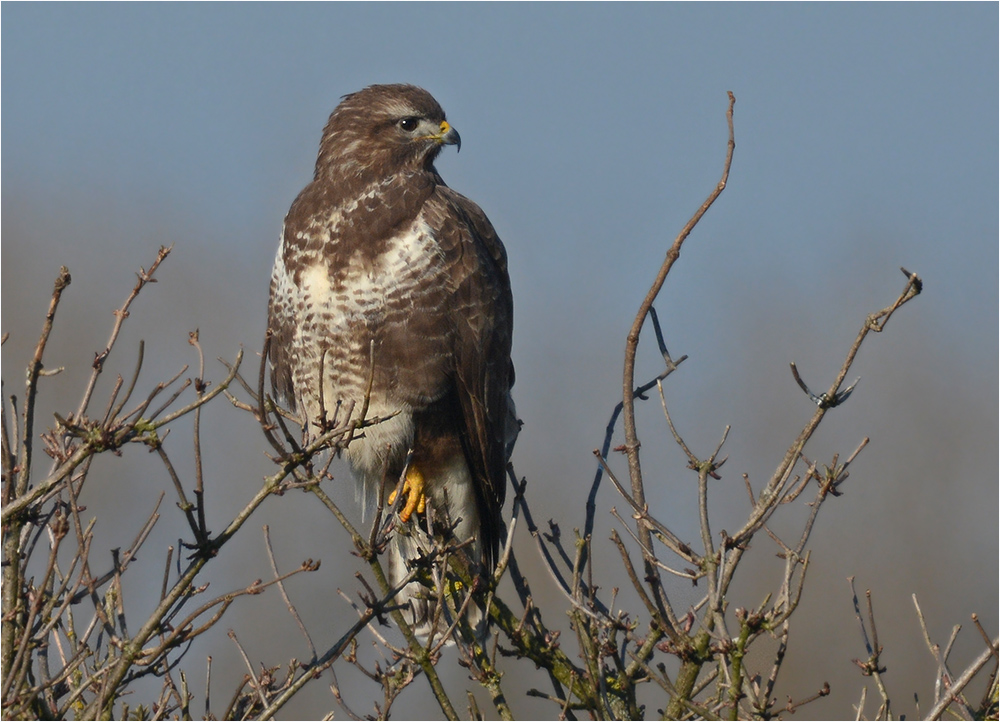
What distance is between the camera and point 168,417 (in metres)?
2.81

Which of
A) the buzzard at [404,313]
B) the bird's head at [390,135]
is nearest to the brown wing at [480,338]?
the buzzard at [404,313]

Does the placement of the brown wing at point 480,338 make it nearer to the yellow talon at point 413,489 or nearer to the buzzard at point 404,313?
the buzzard at point 404,313

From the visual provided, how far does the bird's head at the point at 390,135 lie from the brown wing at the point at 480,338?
19 cm

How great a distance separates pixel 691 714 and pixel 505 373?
2.00 m

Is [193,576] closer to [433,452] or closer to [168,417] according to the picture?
[168,417]

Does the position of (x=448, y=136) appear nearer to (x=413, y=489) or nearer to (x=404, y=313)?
(x=404, y=313)

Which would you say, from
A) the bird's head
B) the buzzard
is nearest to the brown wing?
the buzzard

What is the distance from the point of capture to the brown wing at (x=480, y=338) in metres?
4.68

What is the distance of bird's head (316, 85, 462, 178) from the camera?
4.86 m

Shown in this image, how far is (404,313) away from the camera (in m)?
4.54

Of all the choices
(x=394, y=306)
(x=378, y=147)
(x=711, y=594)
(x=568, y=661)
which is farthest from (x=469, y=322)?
(x=711, y=594)

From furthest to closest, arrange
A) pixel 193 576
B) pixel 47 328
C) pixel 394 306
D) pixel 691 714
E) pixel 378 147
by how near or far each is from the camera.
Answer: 1. pixel 378 147
2. pixel 394 306
3. pixel 691 714
4. pixel 193 576
5. pixel 47 328

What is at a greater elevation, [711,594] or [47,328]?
[47,328]

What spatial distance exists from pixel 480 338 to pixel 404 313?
15.0 inches
